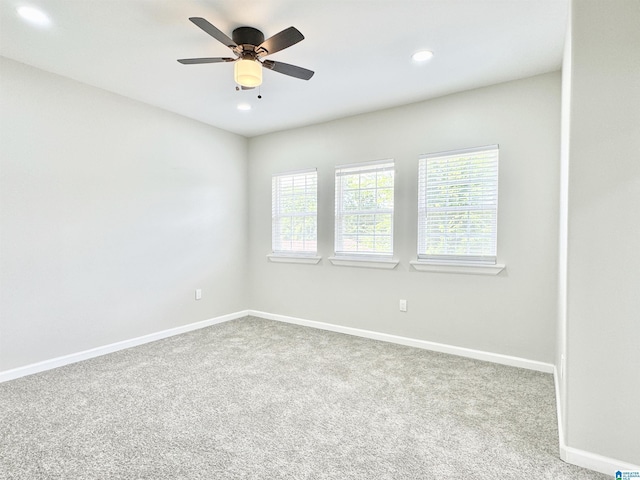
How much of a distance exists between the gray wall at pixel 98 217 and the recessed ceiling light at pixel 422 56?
9.22ft

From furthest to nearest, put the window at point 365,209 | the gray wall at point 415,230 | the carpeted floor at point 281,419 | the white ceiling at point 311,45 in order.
→ 1. the window at point 365,209
2. the gray wall at point 415,230
3. the white ceiling at point 311,45
4. the carpeted floor at point 281,419

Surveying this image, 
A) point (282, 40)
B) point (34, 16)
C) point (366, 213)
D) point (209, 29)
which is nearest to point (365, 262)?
point (366, 213)

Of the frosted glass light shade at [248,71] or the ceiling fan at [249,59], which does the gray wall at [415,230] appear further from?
the frosted glass light shade at [248,71]

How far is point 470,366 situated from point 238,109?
359 cm

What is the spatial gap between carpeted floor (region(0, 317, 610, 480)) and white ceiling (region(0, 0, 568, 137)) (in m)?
2.60

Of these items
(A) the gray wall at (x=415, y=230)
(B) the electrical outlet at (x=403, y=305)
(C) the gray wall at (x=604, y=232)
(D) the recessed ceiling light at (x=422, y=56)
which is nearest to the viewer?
(C) the gray wall at (x=604, y=232)

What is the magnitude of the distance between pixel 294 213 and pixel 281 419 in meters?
2.84

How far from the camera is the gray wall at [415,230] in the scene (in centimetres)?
300

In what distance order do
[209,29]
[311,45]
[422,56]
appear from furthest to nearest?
[422,56], [311,45], [209,29]

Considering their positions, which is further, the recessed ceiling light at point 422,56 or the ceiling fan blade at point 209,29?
the recessed ceiling light at point 422,56

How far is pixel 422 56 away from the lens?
2.66 meters

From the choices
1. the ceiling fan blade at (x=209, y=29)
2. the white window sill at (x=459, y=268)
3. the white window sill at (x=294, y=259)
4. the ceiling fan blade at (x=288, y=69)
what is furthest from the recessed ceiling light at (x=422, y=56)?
the white window sill at (x=294, y=259)

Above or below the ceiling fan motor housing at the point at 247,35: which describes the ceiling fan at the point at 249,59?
below

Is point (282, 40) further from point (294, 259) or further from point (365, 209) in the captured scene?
point (294, 259)
